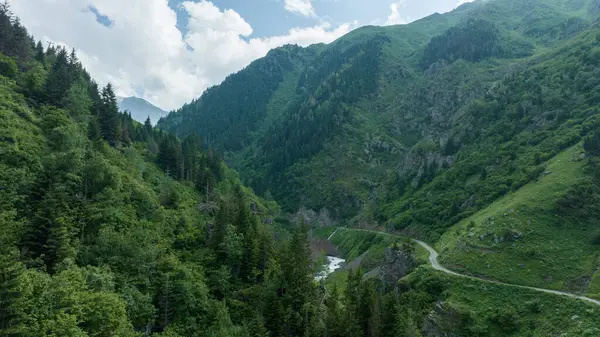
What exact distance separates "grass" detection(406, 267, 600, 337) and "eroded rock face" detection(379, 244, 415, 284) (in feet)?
55.7

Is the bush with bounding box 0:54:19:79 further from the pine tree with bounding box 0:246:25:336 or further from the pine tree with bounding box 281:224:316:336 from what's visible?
the pine tree with bounding box 0:246:25:336

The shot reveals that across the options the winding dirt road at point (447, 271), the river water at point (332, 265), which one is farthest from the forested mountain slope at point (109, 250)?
the river water at point (332, 265)

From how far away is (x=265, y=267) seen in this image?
2539 inches

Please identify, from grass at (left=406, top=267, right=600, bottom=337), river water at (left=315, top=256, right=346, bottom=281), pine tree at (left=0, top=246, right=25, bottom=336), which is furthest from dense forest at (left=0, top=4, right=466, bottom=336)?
river water at (left=315, top=256, right=346, bottom=281)

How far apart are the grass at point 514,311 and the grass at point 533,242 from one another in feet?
13.8

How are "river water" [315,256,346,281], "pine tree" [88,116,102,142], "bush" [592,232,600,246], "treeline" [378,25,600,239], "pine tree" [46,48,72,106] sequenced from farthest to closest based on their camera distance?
"river water" [315,256,346,281], "treeline" [378,25,600,239], "pine tree" [46,48,72,106], "pine tree" [88,116,102,142], "bush" [592,232,600,246]

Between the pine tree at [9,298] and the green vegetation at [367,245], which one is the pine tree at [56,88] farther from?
the green vegetation at [367,245]

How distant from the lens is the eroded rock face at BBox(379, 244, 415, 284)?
92.0 meters

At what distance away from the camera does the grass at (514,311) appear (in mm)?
58188

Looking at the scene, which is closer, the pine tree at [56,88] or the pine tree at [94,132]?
the pine tree at [94,132]

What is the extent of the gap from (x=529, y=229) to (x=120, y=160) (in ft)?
285

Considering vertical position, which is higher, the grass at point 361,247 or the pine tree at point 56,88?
the pine tree at point 56,88

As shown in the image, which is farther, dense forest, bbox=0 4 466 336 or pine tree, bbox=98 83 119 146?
pine tree, bbox=98 83 119 146

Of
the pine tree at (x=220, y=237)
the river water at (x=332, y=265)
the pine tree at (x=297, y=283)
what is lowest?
the river water at (x=332, y=265)
